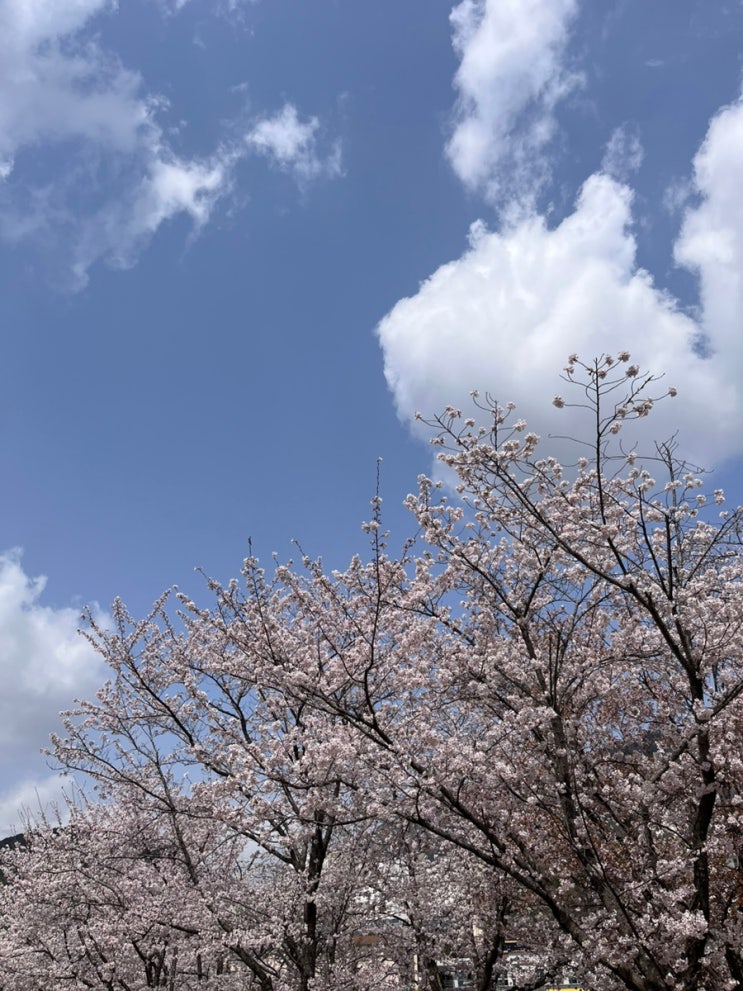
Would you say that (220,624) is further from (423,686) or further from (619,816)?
(619,816)

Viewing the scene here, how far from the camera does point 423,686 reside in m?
9.55

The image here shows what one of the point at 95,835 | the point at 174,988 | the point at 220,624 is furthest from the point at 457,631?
the point at 174,988

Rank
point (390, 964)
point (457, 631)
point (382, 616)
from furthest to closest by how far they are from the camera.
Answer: point (390, 964) → point (382, 616) → point (457, 631)

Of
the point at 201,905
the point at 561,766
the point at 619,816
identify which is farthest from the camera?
the point at 201,905

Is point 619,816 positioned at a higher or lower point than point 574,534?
lower

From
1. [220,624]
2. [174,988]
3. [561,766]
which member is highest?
[220,624]

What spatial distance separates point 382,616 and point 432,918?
17.2ft

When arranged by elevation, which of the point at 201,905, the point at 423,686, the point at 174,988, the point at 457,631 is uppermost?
the point at 457,631

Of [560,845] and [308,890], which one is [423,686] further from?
[308,890]

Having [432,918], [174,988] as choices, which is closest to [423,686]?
[432,918]

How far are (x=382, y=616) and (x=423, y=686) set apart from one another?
4.96ft

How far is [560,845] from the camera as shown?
10.1 meters

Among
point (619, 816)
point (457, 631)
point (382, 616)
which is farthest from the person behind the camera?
point (382, 616)

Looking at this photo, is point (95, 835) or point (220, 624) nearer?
point (220, 624)
